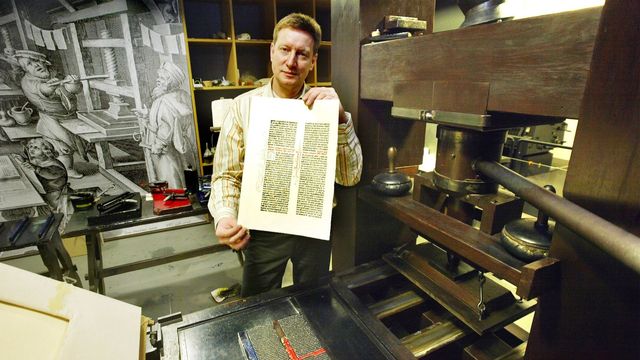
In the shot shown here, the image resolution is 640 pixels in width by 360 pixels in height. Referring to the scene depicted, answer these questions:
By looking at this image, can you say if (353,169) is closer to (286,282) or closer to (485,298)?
(485,298)

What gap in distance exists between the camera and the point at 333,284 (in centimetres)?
117

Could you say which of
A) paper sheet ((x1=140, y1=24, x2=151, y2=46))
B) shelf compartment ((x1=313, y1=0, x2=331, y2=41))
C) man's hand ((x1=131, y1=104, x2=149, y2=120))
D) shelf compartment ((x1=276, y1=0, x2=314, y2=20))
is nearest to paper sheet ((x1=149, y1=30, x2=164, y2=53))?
paper sheet ((x1=140, y1=24, x2=151, y2=46))

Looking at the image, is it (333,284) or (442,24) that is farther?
(442,24)

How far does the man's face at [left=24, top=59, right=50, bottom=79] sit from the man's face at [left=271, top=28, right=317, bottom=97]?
2891 millimetres

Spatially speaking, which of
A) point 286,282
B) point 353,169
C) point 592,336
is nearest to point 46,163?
point 286,282

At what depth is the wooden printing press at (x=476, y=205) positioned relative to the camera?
0.54 meters

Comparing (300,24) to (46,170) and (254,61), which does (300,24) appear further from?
(46,170)

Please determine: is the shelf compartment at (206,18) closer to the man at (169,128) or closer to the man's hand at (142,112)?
the man at (169,128)

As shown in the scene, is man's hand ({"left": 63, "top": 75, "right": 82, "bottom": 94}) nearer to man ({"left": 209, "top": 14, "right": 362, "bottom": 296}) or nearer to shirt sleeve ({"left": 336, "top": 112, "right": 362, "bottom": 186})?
man ({"left": 209, "top": 14, "right": 362, "bottom": 296})

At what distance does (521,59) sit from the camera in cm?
66

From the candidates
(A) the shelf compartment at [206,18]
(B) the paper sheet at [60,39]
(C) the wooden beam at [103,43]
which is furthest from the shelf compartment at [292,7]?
(B) the paper sheet at [60,39]

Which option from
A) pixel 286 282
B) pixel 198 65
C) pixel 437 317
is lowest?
pixel 286 282

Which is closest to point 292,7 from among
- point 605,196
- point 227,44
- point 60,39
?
point 227,44

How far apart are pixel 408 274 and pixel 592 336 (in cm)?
59
